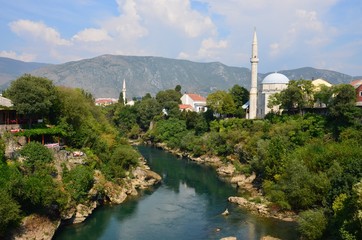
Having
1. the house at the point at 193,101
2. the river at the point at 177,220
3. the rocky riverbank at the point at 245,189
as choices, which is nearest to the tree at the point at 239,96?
the rocky riverbank at the point at 245,189

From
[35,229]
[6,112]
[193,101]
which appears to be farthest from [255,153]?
[193,101]

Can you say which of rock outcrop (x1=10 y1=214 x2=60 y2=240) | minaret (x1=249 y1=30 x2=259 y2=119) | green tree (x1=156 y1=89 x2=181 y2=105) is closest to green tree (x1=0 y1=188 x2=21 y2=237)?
rock outcrop (x1=10 y1=214 x2=60 y2=240)

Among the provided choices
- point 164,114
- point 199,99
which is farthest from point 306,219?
point 199,99

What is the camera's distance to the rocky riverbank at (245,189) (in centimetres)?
2955

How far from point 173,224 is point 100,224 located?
5.39m

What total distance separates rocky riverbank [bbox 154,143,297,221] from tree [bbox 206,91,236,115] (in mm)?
9303

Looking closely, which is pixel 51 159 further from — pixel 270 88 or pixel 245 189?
pixel 270 88

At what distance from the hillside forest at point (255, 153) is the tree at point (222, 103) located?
16cm

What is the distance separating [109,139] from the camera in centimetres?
4197

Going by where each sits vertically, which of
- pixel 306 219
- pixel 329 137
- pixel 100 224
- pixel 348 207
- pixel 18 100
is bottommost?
pixel 100 224

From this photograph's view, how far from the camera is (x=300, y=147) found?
3750 cm

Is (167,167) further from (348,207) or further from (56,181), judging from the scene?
(348,207)

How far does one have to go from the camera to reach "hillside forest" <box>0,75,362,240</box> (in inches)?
893

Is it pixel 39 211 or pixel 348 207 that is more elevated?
pixel 348 207
